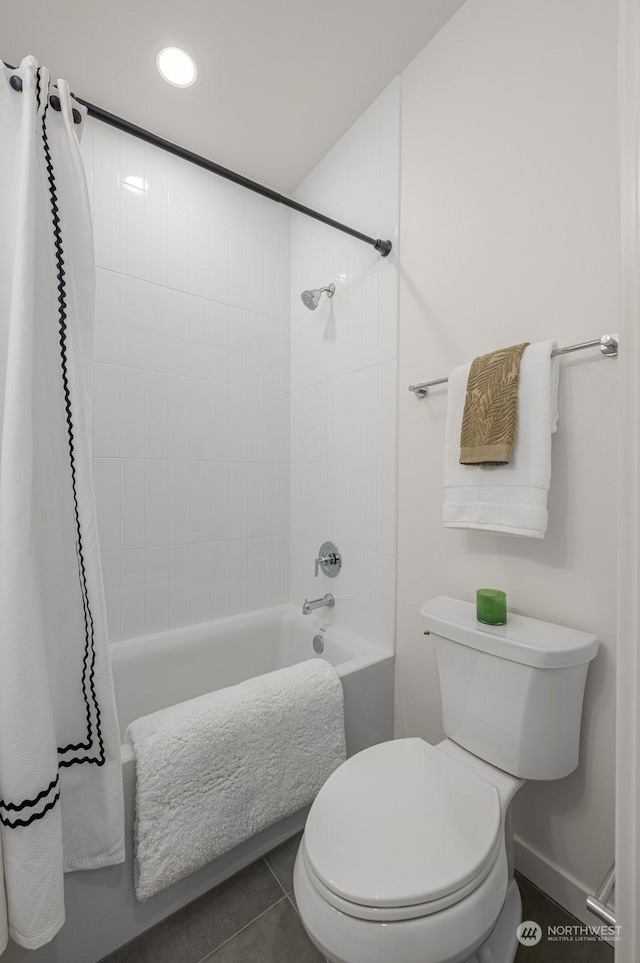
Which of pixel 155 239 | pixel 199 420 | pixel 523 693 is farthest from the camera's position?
pixel 199 420

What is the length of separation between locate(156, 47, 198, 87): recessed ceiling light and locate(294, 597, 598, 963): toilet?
6.60ft

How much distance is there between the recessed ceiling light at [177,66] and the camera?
4.93ft

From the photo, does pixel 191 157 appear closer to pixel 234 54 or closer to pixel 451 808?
pixel 234 54

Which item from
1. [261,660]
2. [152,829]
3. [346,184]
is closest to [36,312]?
[152,829]

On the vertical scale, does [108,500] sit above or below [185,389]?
below

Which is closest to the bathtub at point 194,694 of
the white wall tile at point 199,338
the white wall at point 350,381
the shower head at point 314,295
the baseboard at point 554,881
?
the white wall at point 350,381

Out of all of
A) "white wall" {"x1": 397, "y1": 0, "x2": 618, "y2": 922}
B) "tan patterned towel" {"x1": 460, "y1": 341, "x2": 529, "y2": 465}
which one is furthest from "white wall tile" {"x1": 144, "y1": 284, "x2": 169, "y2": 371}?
"tan patterned towel" {"x1": 460, "y1": 341, "x2": 529, "y2": 465}

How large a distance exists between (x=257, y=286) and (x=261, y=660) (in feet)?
5.84

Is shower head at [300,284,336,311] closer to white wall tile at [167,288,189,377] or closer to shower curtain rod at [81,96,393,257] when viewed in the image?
shower curtain rod at [81,96,393,257]

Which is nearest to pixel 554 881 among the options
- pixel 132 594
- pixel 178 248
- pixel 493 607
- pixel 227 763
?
pixel 493 607

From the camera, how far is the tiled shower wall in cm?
175

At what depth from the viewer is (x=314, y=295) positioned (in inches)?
74.7

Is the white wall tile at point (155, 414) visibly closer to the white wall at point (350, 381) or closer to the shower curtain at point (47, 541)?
the white wall at point (350, 381)

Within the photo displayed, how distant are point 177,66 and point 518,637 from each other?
2.15 metres
